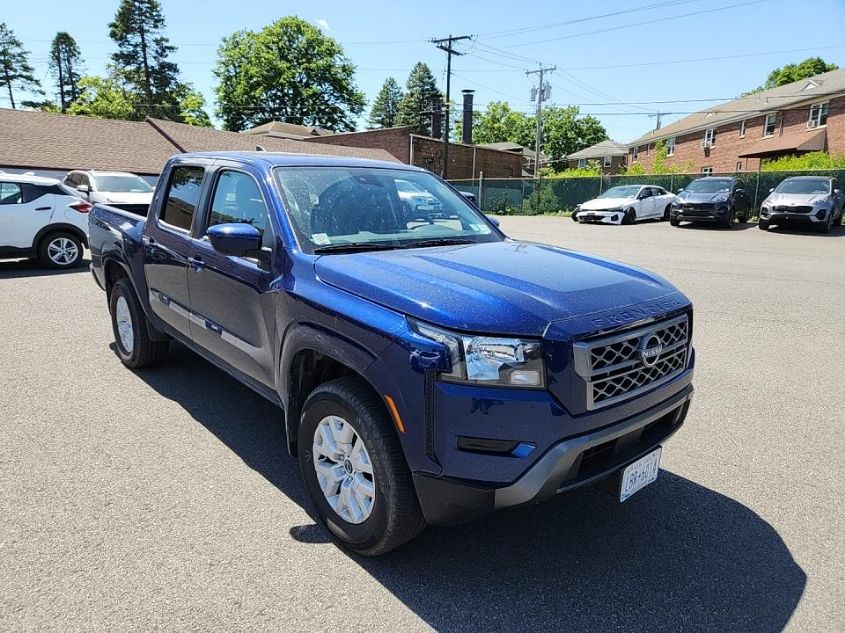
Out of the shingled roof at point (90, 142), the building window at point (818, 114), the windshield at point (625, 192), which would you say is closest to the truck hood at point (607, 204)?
the windshield at point (625, 192)

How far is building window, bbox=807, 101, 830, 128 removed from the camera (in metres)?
36.2

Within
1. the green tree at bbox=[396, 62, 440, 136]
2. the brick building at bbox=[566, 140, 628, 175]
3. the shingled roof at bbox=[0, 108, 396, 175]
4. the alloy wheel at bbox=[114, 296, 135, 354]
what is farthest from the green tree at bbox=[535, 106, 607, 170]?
the alloy wheel at bbox=[114, 296, 135, 354]

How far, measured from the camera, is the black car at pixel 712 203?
20.5 m

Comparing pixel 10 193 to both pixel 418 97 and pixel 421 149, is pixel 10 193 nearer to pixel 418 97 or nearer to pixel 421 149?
pixel 421 149

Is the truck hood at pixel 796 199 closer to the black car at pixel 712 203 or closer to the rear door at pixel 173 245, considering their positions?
the black car at pixel 712 203

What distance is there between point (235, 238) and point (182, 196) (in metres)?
1.63

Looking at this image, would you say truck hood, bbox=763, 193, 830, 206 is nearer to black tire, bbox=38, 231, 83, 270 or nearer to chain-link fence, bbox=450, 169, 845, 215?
chain-link fence, bbox=450, 169, 845, 215

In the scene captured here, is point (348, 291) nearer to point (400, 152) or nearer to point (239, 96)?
point (400, 152)

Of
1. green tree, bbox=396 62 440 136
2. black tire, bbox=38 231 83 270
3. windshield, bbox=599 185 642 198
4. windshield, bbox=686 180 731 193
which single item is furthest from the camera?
green tree, bbox=396 62 440 136

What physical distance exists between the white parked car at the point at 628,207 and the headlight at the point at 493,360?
75.3 ft

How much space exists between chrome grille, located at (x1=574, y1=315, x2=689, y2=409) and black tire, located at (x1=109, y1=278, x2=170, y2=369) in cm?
408

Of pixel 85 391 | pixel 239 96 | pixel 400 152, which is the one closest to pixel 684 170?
pixel 400 152

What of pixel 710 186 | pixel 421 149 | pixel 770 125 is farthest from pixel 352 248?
pixel 770 125

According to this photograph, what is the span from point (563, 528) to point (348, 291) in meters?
1.68
